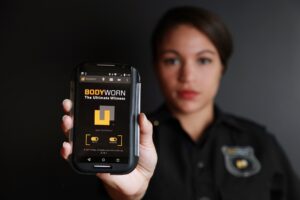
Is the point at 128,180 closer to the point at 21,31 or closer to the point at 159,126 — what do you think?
the point at 159,126

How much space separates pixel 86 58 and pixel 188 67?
38 cm

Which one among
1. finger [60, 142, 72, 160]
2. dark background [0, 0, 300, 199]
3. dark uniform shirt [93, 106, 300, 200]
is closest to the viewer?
finger [60, 142, 72, 160]

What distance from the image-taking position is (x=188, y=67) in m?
1.17

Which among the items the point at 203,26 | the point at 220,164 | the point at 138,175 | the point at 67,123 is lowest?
the point at 220,164

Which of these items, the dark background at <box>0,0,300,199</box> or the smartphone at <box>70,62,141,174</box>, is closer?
the smartphone at <box>70,62,141,174</box>

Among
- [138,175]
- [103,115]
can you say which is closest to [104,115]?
[103,115]

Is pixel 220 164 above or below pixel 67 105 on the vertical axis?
below

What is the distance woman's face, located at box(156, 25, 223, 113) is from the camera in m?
1.17

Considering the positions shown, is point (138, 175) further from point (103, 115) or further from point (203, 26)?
point (203, 26)

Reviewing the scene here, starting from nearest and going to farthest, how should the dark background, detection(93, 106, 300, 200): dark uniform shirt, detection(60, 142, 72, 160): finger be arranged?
1. detection(60, 142, 72, 160): finger
2. detection(93, 106, 300, 200): dark uniform shirt
3. the dark background

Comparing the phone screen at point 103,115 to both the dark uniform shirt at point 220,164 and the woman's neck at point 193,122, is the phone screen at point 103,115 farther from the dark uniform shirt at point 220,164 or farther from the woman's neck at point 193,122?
the woman's neck at point 193,122

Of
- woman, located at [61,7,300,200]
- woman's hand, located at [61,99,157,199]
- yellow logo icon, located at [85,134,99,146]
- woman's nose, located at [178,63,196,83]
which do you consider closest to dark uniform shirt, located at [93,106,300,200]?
woman, located at [61,7,300,200]

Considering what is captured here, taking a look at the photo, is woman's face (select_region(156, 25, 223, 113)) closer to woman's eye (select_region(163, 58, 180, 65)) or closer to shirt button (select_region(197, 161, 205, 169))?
woman's eye (select_region(163, 58, 180, 65))

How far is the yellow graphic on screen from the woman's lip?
44 cm
